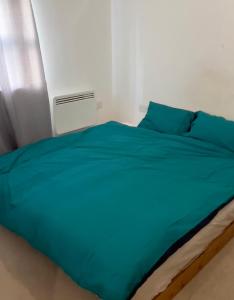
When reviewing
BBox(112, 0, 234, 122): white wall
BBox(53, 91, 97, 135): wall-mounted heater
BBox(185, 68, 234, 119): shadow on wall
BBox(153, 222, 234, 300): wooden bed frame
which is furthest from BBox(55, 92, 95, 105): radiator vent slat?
BBox(153, 222, 234, 300): wooden bed frame

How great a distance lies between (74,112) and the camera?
329 centimetres

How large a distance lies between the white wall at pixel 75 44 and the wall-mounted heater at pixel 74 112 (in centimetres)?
11

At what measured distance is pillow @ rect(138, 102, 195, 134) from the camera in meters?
2.95

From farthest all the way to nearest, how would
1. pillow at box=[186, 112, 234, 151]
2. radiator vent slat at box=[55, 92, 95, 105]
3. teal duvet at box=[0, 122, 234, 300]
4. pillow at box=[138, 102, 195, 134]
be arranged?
radiator vent slat at box=[55, 92, 95, 105]
pillow at box=[138, 102, 195, 134]
pillow at box=[186, 112, 234, 151]
teal duvet at box=[0, 122, 234, 300]

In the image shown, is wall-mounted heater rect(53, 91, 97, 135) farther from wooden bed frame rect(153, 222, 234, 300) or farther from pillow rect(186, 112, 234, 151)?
wooden bed frame rect(153, 222, 234, 300)

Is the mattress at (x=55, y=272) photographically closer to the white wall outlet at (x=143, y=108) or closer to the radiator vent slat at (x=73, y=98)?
the radiator vent slat at (x=73, y=98)

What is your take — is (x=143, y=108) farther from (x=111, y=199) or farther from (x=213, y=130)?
(x=111, y=199)

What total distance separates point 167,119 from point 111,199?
149cm

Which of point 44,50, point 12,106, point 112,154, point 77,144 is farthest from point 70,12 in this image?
point 112,154

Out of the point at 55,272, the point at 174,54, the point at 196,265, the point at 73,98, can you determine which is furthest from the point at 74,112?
the point at 196,265

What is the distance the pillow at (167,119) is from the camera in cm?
295

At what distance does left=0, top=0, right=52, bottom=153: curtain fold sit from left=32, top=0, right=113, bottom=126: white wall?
0.23m

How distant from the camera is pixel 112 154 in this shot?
251cm

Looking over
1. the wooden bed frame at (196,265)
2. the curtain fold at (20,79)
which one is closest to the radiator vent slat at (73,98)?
the curtain fold at (20,79)
